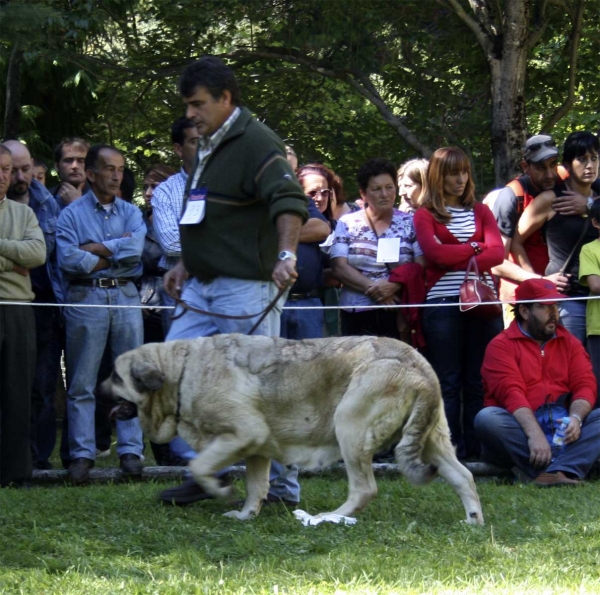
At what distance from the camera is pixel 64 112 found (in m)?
17.0

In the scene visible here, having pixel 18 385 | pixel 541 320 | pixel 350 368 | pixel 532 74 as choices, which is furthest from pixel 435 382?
pixel 532 74

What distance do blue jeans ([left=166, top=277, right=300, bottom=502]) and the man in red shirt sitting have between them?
2.13 meters

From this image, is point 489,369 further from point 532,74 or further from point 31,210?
point 532,74

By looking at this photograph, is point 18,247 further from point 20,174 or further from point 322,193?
point 322,193

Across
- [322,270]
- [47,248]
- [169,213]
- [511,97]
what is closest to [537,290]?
[322,270]

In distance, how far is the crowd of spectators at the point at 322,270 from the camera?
26.7 ft

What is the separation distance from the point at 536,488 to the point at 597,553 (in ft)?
8.28

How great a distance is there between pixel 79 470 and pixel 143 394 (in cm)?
213

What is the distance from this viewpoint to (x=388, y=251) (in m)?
9.01

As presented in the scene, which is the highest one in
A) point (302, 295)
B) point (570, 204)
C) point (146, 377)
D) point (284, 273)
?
point (570, 204)

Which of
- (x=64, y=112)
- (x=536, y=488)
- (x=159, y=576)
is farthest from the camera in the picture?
(x=64, y=112)

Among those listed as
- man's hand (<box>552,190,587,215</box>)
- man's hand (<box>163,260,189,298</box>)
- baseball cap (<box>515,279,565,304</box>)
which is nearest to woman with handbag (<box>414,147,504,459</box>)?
baseball cap (<box>515,279,565,304</box>)

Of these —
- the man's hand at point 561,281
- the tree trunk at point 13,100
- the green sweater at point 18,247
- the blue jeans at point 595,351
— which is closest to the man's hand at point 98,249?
the green sweater at point 18,247

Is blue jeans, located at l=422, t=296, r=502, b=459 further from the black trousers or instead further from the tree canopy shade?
the tree canopy shade
